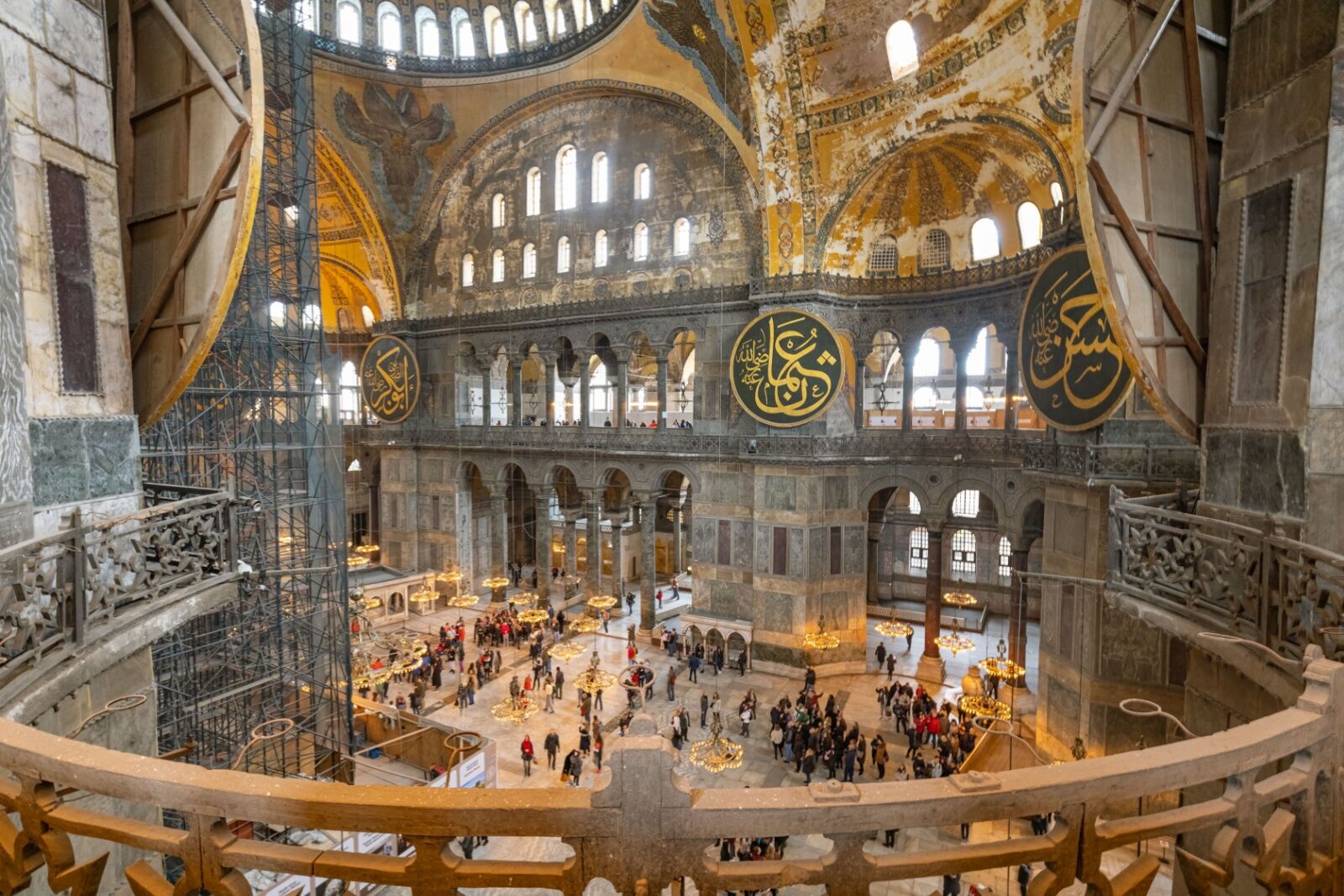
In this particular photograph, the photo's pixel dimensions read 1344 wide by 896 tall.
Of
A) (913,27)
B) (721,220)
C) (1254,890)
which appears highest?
(913,27)

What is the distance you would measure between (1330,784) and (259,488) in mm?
13071

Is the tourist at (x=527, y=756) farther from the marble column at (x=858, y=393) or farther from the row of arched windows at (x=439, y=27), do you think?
the row of arched windows at (x=439, y=27)

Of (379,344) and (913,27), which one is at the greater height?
(913,27)

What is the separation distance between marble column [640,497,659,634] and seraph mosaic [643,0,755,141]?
342 inches

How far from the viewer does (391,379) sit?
728 inches

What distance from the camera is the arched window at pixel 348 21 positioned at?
16359mm

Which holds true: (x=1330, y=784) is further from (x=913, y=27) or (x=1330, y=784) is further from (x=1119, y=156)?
(x=913, y=27)

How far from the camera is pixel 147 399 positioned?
15.5 feet

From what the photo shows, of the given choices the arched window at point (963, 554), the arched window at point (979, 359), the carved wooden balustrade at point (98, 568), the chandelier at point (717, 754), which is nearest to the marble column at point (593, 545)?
the chandelier at point (717, 754)

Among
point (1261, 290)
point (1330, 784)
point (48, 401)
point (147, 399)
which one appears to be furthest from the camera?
point (147, 399)

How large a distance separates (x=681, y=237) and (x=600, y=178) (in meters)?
3.06

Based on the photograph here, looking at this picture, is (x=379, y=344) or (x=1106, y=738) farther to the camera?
→ (x=379, y=344)

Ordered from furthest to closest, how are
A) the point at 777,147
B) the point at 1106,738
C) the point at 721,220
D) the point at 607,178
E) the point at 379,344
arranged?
the point at 379,344
the point at 607,178
the point at 721,220
the point at 777,147
the point at 1106,738

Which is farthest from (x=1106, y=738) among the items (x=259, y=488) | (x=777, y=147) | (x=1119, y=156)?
(x=259, y=488)
